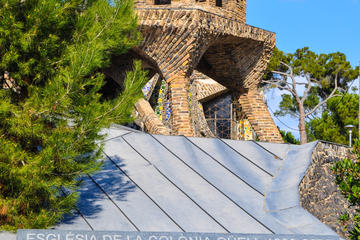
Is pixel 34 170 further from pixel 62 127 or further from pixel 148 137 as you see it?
pixel 148 137

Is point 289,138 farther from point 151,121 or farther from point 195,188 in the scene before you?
point 195,188

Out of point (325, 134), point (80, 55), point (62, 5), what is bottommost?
point (325, 134)

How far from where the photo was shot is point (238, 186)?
24.7 feet

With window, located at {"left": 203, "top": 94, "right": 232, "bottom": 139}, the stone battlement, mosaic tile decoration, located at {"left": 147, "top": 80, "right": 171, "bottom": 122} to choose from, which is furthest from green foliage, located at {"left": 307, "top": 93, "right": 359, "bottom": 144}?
the stone battlement

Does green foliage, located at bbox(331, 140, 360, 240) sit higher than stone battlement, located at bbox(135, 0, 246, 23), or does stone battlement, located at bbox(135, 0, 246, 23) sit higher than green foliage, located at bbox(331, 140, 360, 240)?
stone battlement, located at bbox(135, 0, 246, 23)

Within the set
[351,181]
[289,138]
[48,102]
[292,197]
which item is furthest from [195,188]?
[289,138]

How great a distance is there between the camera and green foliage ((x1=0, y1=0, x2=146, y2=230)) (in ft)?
15.1

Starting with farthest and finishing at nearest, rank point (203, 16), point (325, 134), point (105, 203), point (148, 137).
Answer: point (325, 134) → point (203, 16) → point (148, 137) → point (105, 203)

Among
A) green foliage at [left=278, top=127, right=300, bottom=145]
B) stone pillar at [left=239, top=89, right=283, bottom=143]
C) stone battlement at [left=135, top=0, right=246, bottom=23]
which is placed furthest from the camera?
green foliage at [left=278, top=127, right=300, bottom=145]

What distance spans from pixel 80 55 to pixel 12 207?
1584 mm

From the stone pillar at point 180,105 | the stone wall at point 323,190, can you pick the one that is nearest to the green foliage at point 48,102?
the stone wall at point 323,190

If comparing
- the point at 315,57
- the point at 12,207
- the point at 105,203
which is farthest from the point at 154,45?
the point at 315,57

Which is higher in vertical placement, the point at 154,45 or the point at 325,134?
the point at 154,45

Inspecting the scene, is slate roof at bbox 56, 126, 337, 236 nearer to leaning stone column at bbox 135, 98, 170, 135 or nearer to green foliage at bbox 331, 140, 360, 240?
green foliage at bbox 331, 140, 360, 240
